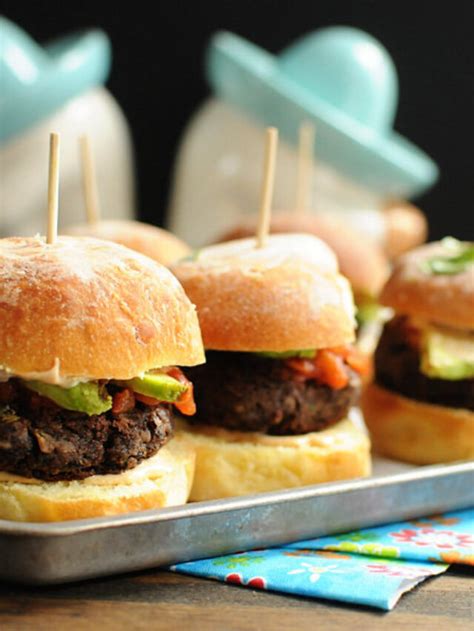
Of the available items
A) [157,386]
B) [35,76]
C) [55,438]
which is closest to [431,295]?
[157,386]

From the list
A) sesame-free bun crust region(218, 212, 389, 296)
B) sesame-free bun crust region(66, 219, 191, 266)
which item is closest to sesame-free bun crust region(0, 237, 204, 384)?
sesame-free bun crust region(66, 219, 191, 266)

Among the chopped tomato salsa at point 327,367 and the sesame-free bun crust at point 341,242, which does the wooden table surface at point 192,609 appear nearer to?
the chopped tomato salsa at point 327,367

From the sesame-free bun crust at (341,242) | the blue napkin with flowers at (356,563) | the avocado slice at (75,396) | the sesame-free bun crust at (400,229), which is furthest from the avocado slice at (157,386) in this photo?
the sesame-free bun crust at (400,229)

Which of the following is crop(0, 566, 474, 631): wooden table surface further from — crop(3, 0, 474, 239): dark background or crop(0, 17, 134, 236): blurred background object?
crop(3, 0, 474, 239): dark background

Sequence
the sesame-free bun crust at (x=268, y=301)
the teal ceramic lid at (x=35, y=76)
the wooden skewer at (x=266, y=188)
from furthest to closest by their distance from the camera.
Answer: the teal ceramic lid at (x=35, y=76) → the wooden skewer at (x=266, y=188) → the sesame-free bun crust at (x=268, y=301)

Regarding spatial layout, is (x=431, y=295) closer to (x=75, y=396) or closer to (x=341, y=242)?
(x=341, y=242)

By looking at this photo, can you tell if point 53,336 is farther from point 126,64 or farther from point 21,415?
point 126,64
